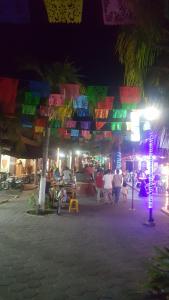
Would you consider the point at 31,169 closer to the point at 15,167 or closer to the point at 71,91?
the point at 15,167

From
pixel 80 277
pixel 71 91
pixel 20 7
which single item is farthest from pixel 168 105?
pixel 71 91

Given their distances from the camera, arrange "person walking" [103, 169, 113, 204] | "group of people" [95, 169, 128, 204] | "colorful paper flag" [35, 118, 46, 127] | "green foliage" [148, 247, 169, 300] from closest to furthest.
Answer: "green foliage" [148, 247, 169, 300], "colorful paper flag" [35, 118, 46, 127], "group of people" [95, 169, 128, 204], "person walking" [103, 169, 113, 204]

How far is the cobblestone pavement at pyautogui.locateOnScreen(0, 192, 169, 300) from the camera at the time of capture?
6.75 meters

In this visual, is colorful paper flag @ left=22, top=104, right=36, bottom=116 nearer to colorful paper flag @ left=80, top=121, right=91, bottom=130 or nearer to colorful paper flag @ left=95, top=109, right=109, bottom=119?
colorful paper flag @ left=95, top=109, right=109, bottom=119

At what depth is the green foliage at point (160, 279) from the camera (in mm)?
6313

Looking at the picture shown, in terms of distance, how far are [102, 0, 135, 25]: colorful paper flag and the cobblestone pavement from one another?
4.56m

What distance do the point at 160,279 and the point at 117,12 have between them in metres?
4.54

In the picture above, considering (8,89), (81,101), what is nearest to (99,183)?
(81,101)

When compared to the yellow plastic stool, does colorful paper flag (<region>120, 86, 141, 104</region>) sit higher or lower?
higher

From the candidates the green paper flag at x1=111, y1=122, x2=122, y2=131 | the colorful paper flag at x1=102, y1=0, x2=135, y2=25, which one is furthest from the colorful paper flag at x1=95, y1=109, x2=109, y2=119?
the colorful paper flag at x1=102, y1=0, x2=135, y2=25

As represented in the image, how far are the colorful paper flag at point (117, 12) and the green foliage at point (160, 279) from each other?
3956 mm

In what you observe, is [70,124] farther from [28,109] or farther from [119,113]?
[28,109]

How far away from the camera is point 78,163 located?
6550 centimetres

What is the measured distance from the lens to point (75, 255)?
365 inches
